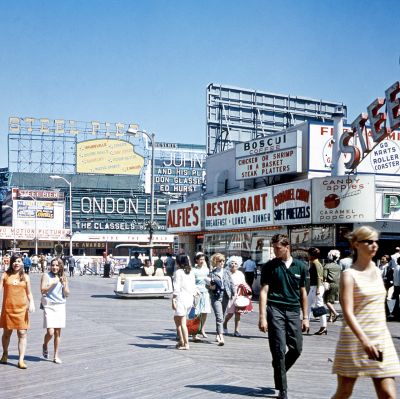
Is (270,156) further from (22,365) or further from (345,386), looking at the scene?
(345,386)

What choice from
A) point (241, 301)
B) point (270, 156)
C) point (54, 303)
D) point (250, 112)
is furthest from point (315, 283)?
point (250, 112)

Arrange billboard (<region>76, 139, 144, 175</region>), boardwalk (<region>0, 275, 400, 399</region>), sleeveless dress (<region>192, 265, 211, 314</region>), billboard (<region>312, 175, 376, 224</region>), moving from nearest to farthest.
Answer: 1. boardwalk (<region>0, 275, 400, 399</region>)
2. sleeveless dress (<region>192, 265, 211, 314</region>)
3. billboard (<region>312, 175, 376, 224</region>)
4. billboard (<region>76, 139, 144, 175</region>)

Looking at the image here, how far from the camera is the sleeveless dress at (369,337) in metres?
4.75

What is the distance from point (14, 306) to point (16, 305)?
0.10ft

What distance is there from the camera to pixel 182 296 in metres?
11.1

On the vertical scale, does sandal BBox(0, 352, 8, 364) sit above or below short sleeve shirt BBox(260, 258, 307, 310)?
below

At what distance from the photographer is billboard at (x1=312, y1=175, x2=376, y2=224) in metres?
22.3

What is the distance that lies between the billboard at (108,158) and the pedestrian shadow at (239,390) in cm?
8899

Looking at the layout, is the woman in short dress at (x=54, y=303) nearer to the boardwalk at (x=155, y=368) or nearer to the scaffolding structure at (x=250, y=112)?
the boardwalk at (x=155, y=368)

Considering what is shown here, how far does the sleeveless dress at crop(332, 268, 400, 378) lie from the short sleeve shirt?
2543 mm

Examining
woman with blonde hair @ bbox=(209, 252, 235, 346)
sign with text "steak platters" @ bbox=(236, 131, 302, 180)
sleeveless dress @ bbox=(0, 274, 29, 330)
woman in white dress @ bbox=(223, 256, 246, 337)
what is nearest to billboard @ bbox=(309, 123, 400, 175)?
sign with text "steak platters" @ bbox=(236, 131, 302, 180)

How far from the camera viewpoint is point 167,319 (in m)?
16.5

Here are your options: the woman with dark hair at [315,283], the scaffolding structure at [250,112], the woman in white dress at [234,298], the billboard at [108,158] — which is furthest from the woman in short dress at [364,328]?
the billboard at [108,158]

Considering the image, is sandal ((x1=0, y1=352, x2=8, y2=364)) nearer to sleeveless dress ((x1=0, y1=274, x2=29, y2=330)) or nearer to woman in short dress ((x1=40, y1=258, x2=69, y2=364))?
sleeveless dress ((x1=0, y1=274, x2=29, y2=330))
